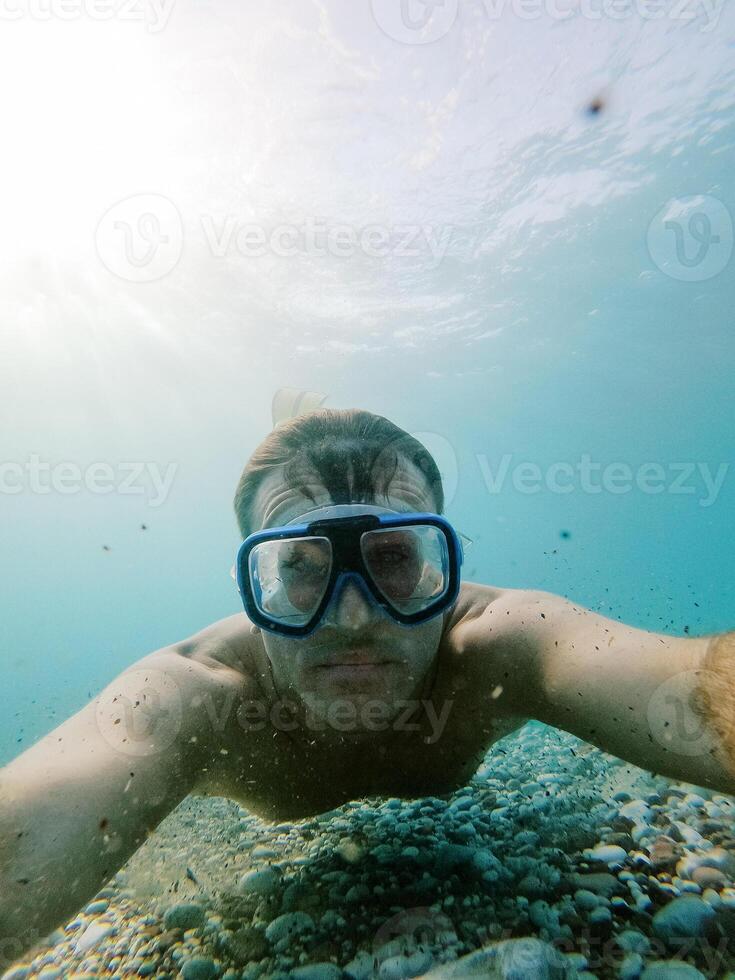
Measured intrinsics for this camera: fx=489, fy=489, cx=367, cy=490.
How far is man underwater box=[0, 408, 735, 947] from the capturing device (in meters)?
1.78

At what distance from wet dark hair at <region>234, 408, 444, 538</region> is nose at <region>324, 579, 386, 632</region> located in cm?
59

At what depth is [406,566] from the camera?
305 cm

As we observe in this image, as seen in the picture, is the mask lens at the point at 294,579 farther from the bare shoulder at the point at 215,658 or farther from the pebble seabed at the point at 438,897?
the pebble seabed at the point at 438,897

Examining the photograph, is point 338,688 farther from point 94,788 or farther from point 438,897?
point 94,788

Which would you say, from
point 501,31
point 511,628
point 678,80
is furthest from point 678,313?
point 511,628

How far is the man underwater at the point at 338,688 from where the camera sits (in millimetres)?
1781

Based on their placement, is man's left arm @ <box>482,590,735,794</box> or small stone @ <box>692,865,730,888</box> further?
small stone @ <box>692,865,730,888</box>

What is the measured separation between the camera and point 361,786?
3.09 m

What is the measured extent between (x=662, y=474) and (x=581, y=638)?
318ft

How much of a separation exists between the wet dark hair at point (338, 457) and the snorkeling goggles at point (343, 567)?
0.22m

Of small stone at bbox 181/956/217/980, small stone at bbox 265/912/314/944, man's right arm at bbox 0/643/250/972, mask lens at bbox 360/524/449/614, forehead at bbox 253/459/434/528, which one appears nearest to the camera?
man's right arm at bbox 0/643/250/972

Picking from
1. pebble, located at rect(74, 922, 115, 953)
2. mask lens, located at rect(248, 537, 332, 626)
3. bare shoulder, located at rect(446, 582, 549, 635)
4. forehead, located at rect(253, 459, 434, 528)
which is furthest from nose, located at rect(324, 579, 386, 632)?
pebble, located at rect(74, 922, 115, 953)

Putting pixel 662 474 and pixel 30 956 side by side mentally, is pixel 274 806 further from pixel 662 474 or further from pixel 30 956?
pixel 662 474

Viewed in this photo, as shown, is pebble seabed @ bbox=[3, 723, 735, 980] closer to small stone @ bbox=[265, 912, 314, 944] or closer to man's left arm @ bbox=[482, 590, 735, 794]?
small stone @ bbox=[265, 912, 314, 944]
